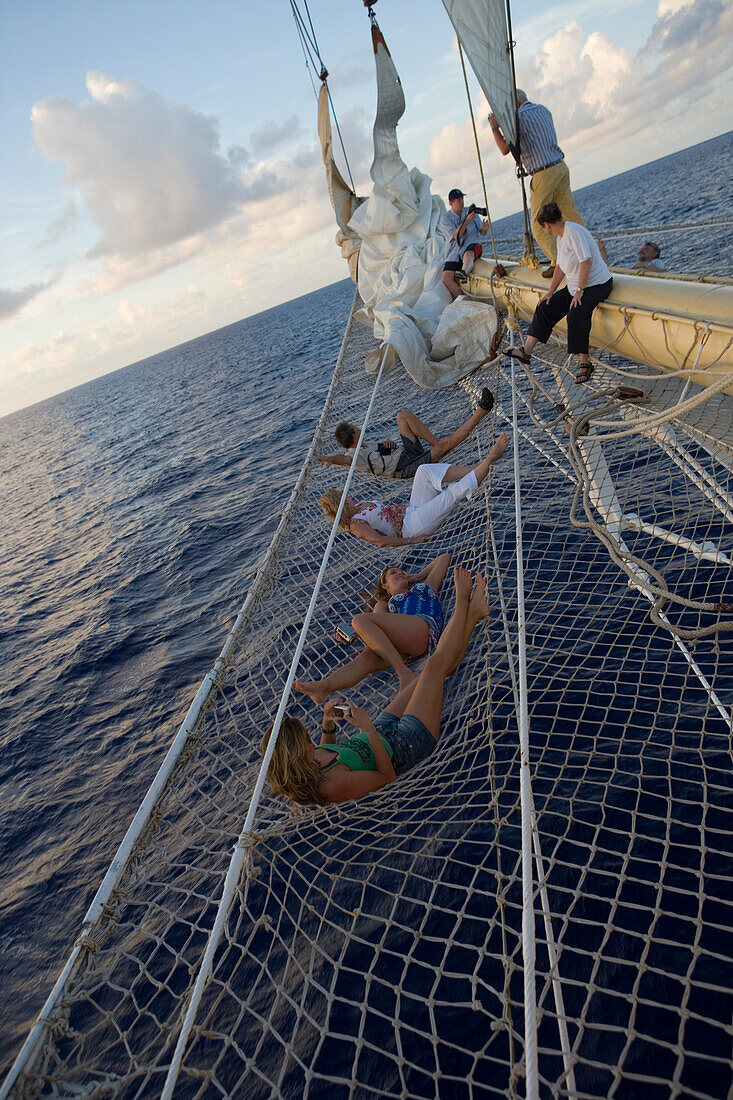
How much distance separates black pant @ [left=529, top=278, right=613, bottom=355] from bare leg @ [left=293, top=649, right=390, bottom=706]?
259 centimetres

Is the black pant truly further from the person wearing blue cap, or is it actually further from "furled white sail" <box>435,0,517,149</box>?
the person wearing blue cap

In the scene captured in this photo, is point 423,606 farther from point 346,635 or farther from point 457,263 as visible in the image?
point 457,263

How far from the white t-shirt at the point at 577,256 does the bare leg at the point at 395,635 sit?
2.53m

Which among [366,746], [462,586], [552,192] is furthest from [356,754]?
[552,192]

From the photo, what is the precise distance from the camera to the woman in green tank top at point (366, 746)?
2.60 meters

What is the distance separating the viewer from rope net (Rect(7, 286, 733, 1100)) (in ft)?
6.63

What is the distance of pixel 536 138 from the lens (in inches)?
202

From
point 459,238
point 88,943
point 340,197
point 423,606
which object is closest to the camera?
point 88,943

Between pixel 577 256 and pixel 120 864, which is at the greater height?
pixel 577 256

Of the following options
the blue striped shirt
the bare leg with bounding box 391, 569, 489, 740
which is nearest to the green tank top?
the bare leg with bounding box 391, 569, 489, 740

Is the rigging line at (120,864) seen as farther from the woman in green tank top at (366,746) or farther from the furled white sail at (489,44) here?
the furled white sail at (489,44)

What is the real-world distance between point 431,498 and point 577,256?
202 centimetres

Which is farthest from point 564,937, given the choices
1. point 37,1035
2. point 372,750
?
point 37,1035

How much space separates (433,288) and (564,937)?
8636 mm
